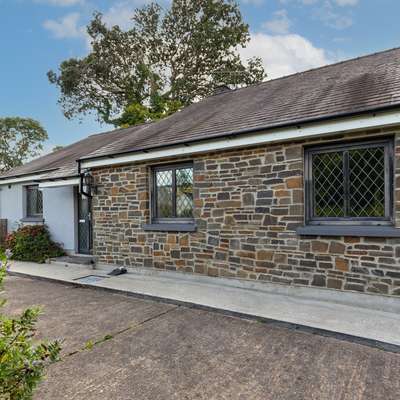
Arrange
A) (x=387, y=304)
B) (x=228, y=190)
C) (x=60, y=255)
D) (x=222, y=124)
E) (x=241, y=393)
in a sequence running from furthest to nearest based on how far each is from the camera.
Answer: (x=60, y=255)
(x=222, y=124)
(x=228, y=190)
(x=387, y=304)
(x=241, y=393)

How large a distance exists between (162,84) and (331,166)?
19329 millimetres

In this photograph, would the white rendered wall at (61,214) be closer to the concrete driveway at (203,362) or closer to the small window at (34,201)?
the small window at (34,201)

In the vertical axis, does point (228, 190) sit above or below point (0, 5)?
below

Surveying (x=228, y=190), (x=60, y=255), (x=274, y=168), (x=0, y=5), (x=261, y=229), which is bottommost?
(x=60, y=255)

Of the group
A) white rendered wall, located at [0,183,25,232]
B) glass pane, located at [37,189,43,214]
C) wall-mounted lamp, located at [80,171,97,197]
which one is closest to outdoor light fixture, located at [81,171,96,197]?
wall-mounted lamp, located at [80,171,97,197]

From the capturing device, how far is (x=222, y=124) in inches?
257

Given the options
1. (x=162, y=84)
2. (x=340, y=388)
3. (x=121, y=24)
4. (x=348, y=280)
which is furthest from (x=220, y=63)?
(x=340, y=388)

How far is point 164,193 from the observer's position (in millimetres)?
7176

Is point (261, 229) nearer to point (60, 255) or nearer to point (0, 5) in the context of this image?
point (60, 255)

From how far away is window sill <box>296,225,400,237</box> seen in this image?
4455 millimetres

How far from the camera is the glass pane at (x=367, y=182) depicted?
4691 mm

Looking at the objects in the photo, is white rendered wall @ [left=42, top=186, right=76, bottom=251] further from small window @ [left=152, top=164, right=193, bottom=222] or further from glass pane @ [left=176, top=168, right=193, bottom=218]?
glass pane @ [left=176, top=168, right=193, bottom=218]

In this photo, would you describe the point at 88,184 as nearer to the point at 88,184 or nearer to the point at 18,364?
the point at 88,184

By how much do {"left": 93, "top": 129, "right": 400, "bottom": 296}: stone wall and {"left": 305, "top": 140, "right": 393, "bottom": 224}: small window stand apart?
196mm
